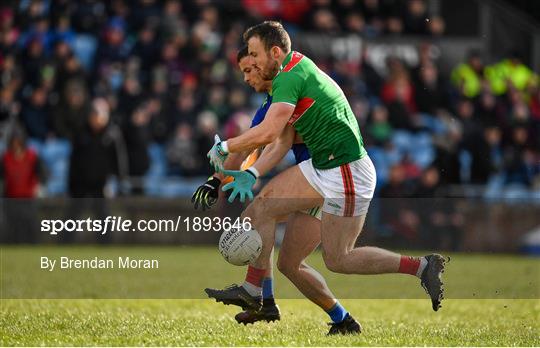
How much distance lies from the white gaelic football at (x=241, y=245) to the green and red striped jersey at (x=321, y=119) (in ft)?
2.37

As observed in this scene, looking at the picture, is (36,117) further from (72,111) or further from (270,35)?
(270,35)

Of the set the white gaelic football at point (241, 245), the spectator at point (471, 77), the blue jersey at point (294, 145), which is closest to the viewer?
the white gaelic football at point (241, 245)

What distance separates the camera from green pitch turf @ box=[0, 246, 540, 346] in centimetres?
814

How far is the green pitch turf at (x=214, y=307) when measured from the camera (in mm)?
Answer: 8141

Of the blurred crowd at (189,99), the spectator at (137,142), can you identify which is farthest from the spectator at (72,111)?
the spectator at (137,142)

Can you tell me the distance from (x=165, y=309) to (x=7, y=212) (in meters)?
6.51

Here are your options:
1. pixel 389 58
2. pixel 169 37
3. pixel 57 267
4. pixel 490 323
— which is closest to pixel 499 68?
pixel 389 58

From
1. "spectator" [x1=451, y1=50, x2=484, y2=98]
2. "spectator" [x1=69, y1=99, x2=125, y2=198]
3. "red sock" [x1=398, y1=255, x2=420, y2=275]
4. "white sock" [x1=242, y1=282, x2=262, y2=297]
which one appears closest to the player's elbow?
"white sock" [x1=242, y1=282, x2=262, y2=297]

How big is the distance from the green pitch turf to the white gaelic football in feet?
1.80

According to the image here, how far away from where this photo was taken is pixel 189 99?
Result: 60.7 ft

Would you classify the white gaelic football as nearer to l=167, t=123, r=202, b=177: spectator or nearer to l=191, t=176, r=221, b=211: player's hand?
l=191, t=176, r=221, b=211: player's hand

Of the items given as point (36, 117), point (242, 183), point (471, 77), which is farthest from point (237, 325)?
point (471, 77)

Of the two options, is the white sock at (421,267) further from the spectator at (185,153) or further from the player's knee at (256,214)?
the spectator at (185,153)

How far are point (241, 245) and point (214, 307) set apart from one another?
283 centimetres
